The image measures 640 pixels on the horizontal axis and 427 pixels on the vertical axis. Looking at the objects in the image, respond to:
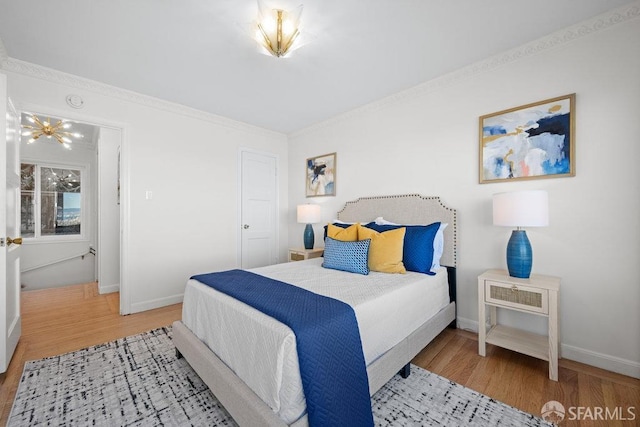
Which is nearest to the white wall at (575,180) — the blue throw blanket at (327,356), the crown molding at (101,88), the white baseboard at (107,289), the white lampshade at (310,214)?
the white lampshade at (310,214)

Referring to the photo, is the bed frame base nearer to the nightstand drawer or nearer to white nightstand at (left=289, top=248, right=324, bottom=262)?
the nightstand drawer

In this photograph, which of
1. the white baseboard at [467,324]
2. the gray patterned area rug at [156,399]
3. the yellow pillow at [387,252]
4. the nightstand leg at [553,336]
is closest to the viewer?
the gray patterned area rug at [156,399]

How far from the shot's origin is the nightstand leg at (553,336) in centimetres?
183

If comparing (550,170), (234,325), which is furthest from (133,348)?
(550,170)

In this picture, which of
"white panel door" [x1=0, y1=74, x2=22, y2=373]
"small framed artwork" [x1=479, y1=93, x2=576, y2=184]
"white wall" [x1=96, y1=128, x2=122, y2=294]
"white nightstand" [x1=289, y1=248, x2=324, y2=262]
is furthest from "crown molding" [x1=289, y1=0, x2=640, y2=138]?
"white wall" [x1=96, y1=128, x2=122, y2=294]

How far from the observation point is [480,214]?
2.56 m

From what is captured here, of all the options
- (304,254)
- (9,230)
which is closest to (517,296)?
(304,254)

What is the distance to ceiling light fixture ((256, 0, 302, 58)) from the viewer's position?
1.86m

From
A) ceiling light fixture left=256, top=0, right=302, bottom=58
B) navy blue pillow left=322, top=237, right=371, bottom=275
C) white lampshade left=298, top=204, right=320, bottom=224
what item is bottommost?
navy blue pillow left=322, top=237, right=371, bottom=275

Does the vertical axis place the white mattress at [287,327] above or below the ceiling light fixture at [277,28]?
below

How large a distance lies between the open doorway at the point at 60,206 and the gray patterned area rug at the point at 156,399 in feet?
10.4

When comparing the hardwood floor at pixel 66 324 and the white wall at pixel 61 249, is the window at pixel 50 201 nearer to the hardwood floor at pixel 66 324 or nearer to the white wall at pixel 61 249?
the white wall at pixel 61 249

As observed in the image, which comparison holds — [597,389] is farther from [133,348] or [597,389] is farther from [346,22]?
[133,348]

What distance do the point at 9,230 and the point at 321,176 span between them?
3.22 meters
